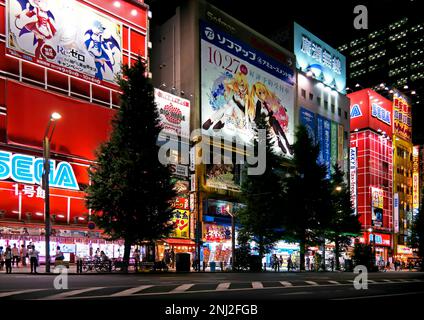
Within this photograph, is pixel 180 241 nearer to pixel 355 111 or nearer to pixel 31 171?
pixel 31 171

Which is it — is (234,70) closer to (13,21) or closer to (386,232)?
(13,21)

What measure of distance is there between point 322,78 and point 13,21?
149 ft

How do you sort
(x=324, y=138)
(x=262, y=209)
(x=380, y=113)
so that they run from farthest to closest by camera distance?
(x=380, y=113)
(x=324, y=138)
(x=262, y=209)

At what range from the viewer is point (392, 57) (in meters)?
150

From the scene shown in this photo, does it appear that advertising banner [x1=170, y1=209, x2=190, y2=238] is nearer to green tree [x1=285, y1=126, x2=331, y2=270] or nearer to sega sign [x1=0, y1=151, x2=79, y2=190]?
green tree [x1=285, y1=126, x2=331, y2=270]

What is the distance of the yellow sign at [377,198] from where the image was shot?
7719 centimetres

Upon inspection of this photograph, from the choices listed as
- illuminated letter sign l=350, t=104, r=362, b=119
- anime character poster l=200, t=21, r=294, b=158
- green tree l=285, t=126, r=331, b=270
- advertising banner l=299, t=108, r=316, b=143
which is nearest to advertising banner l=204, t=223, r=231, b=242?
anime character poster l=200, t=21, r=294, b=158

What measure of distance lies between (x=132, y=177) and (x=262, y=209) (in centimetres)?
1195

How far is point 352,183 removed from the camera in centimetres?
7231

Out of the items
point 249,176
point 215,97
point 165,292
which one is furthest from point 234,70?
point 165,292

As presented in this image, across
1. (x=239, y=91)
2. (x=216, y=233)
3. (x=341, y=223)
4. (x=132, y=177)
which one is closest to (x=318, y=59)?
(x=239, y=91)

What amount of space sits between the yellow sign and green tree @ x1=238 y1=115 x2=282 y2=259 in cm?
4439

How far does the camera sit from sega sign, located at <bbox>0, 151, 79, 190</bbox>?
31.6 meters
